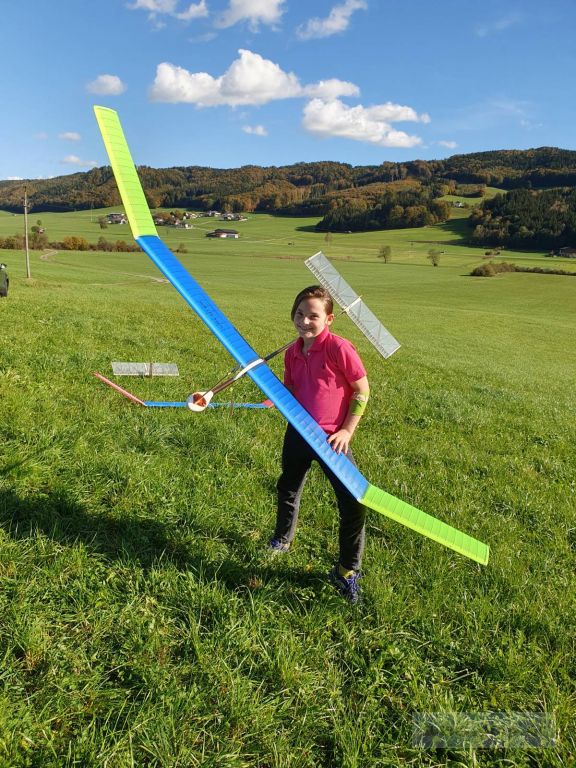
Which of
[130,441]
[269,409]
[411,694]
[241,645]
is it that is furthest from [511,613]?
[269,409]

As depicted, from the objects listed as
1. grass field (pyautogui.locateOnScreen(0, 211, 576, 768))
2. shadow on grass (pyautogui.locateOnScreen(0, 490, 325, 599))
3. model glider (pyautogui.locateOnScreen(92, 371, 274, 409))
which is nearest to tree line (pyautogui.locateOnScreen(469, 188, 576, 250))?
grass field (pyautogui.locateOnScreen(0, 211, 576, 768))

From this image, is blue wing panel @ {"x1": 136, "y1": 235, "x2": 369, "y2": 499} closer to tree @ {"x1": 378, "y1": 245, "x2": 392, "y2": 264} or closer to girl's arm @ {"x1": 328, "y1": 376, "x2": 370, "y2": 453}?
girl's arm @ {"x1": 328, "y1": 376, "x2": 370, "y2": 453}

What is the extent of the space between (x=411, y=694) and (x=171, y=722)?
1358 millimetres

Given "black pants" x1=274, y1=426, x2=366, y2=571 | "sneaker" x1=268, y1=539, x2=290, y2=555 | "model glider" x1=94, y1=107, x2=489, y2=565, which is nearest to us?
"model glider" x1=94, y1=107, x2=489, y2=565

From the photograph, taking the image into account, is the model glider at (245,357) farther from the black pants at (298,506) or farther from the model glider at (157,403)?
the model glider at (157,403)

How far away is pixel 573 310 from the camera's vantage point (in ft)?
195

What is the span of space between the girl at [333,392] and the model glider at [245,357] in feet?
1.39

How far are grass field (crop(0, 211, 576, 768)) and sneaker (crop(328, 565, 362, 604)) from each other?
0.27ft

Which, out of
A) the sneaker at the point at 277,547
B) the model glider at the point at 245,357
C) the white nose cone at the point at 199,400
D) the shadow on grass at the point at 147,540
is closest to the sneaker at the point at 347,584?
the shadow on grass at the point at 147,540

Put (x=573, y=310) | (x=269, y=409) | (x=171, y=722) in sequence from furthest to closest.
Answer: (x=573, y=310) < (x=269, y=409) < (x=171, y=722)

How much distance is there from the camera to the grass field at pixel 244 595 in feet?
7.76

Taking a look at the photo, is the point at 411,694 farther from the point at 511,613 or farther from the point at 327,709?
the point at 511,613

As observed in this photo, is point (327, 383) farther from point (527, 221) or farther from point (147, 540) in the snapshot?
point (527, 221)

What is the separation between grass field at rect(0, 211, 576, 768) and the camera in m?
2.37
